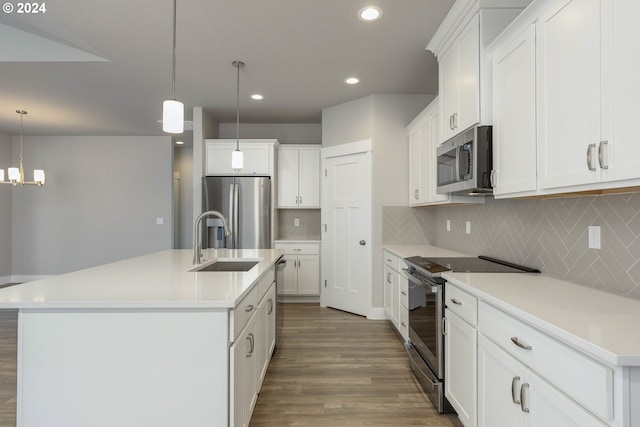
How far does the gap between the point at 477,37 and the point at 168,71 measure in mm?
2940

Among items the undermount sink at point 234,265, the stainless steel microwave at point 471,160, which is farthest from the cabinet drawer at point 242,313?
the stainless steel microwave at point 471,160

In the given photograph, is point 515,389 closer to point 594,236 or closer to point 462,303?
point 462,303

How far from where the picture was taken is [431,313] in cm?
226

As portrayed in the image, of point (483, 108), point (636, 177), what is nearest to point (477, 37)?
point (483, 108)

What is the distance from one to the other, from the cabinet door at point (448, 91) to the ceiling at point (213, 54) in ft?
1.00

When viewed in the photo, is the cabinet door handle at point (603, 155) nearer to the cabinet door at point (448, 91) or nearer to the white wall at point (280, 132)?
the cabinet door at point (448, 91)

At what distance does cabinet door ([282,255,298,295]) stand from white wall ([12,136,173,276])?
277 centimetres

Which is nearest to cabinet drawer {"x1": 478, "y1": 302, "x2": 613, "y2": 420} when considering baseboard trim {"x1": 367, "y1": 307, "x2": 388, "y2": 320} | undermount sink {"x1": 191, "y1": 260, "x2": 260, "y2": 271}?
undermount sink {"x1": 191, "y1": 260, "x2": 260, "y2": 271}

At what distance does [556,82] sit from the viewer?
1.54 meters

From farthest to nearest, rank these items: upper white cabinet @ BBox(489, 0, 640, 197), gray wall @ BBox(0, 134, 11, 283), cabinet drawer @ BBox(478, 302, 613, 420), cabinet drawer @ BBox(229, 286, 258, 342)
→ 1. gray wall @ BBox(0, 134, 11, 283)
2. cabinet drawer @ BBox(229, 286, 258, 342)
3. upper white cabinet @ BBox(489, 0, 640, 197)
4. cabinet drawer @ BBox(478, 302, 613, 420)

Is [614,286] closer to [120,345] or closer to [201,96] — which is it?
[120,345]

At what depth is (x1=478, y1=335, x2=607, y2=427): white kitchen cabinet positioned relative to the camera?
1.08 meters

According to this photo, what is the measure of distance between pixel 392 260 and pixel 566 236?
6.25 feet

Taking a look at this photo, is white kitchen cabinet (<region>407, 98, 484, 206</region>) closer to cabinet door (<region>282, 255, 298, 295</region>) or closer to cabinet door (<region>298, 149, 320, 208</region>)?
cabinet door (<region>298, 149, 320, 208</region>)
